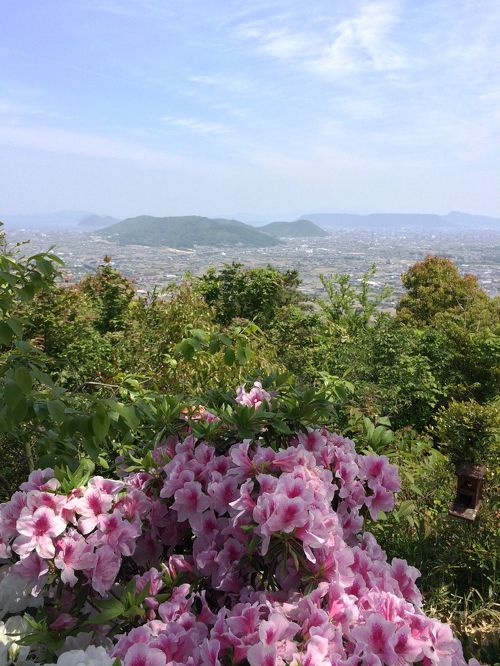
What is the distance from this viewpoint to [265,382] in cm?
199

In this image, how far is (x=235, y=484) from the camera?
1491mm

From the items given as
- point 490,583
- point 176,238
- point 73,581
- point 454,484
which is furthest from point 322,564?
point 176,238

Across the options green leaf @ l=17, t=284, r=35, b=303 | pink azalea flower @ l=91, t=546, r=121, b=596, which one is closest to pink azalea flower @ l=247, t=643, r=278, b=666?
pink azalea flower @ l=91, t=546, r=121, b=596

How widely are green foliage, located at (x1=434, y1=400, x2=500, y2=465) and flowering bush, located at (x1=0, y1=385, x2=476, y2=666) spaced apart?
5.64 ft

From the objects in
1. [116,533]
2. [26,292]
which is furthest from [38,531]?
[26,292]

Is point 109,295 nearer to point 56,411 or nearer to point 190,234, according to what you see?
point 56,411

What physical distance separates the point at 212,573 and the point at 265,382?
0.75 m

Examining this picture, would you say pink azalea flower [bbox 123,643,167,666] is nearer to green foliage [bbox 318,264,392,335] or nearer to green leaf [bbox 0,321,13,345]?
green leaf [bbox 0,321,13,345]

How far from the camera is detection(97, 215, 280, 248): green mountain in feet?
226

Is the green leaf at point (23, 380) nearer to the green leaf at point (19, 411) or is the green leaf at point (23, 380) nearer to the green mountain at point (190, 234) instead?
the green leaf at point (19, 411)

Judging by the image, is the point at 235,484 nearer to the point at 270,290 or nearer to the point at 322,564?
the point at 322,564

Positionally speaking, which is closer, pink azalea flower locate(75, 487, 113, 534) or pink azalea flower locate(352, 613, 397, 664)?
pink azalea flower locate(352, 613, 397, 664)

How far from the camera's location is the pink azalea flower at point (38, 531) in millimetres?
1305

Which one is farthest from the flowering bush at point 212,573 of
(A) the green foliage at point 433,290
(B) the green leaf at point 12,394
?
(A) the green foliage at point 433,290
